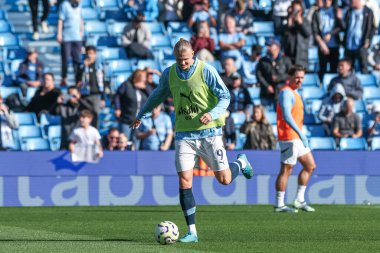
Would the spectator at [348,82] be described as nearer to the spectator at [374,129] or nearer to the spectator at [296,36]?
the spectator at [374,129]

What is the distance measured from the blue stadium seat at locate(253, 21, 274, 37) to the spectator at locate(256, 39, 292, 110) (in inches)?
108

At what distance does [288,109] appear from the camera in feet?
54.2

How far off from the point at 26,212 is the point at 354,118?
7352mm

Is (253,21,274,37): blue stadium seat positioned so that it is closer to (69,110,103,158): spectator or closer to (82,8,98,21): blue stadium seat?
(82,8,98,21): blue stadium seat

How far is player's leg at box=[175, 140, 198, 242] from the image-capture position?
1185 centimetres

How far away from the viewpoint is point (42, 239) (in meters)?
12.4

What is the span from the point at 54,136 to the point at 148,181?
9.31 feet

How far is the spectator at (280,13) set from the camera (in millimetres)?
25344

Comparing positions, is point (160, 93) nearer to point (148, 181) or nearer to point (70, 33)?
point (148, 181)

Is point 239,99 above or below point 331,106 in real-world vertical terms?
above

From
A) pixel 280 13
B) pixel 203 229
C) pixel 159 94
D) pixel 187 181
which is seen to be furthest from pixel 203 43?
pixel 187 181

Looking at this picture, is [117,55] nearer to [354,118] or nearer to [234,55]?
[234,55]

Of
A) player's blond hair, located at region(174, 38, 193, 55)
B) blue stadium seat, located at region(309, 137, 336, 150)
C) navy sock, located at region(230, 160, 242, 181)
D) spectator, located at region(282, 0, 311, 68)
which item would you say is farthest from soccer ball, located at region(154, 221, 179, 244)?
spectator, located at region(282, 0, 311, 68)

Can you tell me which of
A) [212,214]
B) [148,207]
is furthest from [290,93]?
[148,207]
